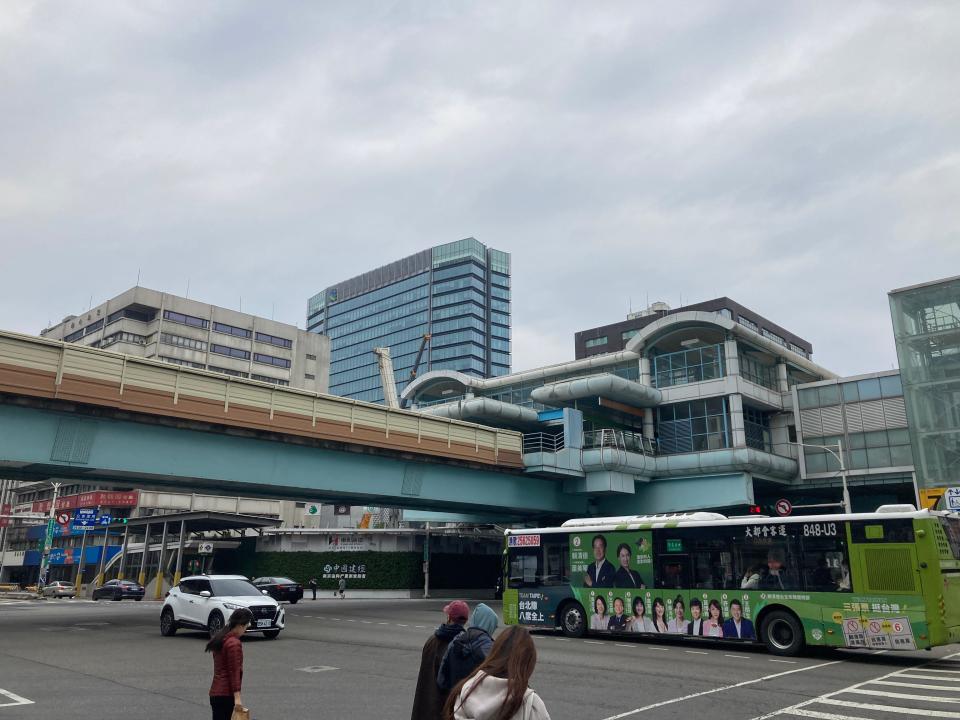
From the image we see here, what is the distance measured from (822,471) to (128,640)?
38.2m

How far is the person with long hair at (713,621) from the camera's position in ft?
60.3

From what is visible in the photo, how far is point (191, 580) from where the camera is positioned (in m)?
21.2

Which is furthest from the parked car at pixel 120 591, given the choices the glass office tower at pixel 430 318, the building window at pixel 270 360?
the glass office tower at pixel 430 318

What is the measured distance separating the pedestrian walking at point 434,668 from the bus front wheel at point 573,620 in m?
16.0

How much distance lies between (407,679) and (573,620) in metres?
8.69

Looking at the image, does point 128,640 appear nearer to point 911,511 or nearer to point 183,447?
point 183,447

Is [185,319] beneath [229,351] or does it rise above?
above

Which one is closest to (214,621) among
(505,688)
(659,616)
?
(659,616)

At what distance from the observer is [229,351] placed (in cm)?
10025

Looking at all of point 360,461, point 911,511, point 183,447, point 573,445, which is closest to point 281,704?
point 911,511

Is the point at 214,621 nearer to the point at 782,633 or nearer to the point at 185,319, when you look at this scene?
the point at 782,633

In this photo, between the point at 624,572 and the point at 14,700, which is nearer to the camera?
the point at 14,700

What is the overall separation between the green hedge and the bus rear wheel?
39.8m

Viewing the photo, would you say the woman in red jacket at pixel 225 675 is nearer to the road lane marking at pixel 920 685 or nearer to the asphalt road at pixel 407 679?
the asphalt road at pixel 407 679
